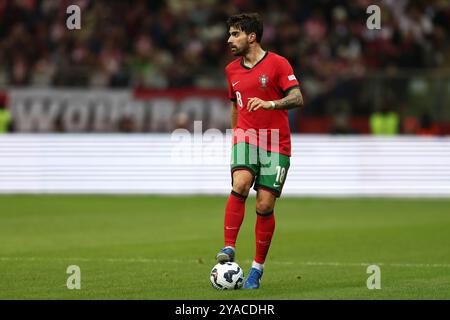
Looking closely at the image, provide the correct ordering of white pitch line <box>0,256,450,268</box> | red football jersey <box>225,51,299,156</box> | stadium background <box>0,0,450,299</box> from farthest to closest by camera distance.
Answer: stadium background <box>0,0,450,299</box>
white pitch line <box>0,256,450,268</box>
red football jersey <box>225,51,299,156</box>

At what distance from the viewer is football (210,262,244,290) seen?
980cm

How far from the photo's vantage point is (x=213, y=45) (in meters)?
27.9

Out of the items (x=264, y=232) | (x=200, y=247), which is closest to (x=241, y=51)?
(x=264, y=232)

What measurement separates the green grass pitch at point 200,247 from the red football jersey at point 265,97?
4.42 ft

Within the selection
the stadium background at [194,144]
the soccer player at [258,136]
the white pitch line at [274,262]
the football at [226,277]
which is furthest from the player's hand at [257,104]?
the white pitch line at [274,262]

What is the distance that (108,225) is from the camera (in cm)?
1733

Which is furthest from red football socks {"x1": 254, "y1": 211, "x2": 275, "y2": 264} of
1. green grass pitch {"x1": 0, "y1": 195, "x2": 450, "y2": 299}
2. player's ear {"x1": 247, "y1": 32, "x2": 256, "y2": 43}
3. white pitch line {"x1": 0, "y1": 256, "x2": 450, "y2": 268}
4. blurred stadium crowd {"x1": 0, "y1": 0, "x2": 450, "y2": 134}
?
blurred stadium crowd {"x1": 0, "y1": 0, "x2": 450, "y2": 134}

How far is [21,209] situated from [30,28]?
34.5 ft

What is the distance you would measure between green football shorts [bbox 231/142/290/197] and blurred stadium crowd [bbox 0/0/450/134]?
15110 millimetres

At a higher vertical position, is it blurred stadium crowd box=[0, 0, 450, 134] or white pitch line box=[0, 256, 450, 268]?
blurred stadium crowd box=[0, 0, 450, 134]

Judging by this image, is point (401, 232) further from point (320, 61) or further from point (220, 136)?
point (320, 61)

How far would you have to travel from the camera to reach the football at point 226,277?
9805mm

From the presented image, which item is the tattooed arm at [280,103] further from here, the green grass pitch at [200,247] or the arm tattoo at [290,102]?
the green grass pitch at [200,247]

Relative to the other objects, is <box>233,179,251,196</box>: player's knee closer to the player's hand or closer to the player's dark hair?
the player's hand
